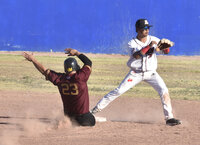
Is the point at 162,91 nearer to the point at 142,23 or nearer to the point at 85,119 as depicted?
the point at 142,23

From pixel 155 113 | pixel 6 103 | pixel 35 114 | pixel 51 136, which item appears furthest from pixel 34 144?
pixel 6 103

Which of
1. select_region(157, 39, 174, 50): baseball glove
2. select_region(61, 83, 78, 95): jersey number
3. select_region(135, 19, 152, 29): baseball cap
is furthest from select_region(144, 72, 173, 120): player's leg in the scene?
select_region(61, 83, 78, 95): jersey number

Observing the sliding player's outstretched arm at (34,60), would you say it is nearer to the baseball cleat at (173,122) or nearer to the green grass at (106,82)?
the baseball cleat at (173,122)

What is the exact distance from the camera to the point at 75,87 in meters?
8.05

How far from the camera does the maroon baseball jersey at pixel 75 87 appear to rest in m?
8.04

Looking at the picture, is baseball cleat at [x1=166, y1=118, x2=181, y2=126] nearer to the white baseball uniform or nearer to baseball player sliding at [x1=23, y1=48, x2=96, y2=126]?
the white baseball uniform

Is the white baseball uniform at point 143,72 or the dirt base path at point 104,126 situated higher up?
the white baseball uniform at point 143,72

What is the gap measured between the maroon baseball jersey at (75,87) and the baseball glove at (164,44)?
1.44 metres

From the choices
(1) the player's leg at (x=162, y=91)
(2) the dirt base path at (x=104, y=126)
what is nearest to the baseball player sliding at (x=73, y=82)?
(2) the dirt base path at (x=104, y=126)

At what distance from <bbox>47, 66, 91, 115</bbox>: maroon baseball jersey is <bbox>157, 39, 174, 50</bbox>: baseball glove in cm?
144

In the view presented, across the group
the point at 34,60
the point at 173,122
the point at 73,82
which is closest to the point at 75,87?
the point at 73,82

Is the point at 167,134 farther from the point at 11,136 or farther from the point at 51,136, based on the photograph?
the point at 11,136

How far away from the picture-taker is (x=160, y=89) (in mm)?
8797

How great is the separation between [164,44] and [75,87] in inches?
73.2
